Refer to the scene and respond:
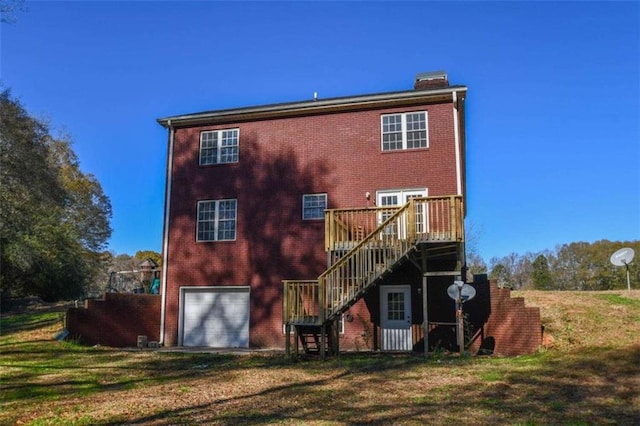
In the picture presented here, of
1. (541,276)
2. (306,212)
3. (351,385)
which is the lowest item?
(351,385)

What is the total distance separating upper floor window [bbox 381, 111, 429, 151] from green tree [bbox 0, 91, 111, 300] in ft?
46.9

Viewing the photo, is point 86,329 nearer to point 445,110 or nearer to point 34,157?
point 34,157

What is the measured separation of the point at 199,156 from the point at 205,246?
336cm

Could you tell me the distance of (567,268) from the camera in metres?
48.6

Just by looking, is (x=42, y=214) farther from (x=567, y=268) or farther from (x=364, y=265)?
(x=567, y=268)

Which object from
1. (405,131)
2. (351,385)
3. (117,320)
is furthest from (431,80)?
(117,320)

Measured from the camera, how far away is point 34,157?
21.8 meters

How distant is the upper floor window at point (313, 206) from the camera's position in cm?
1778

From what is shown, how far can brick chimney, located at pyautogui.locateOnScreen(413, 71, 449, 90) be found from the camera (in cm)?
1883

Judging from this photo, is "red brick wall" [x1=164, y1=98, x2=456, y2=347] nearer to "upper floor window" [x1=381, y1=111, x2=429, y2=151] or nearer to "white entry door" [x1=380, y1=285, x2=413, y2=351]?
"upper floor window" [x1=381, y1=111, x2=429, y2=151]

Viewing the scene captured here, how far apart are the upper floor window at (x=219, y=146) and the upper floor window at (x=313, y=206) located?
125 inches

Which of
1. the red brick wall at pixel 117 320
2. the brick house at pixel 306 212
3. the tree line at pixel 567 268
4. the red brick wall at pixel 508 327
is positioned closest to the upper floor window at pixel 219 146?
the brick house at pixel 306 212

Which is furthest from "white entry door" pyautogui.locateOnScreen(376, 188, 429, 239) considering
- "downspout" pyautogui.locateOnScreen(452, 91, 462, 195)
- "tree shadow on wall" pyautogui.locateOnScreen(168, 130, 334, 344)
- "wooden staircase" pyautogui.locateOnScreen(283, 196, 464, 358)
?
"tree shadow on wall" pyautogui.locateOnScreen(168, 130, 334, 344)

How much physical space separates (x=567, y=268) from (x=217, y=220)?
3988 cm
